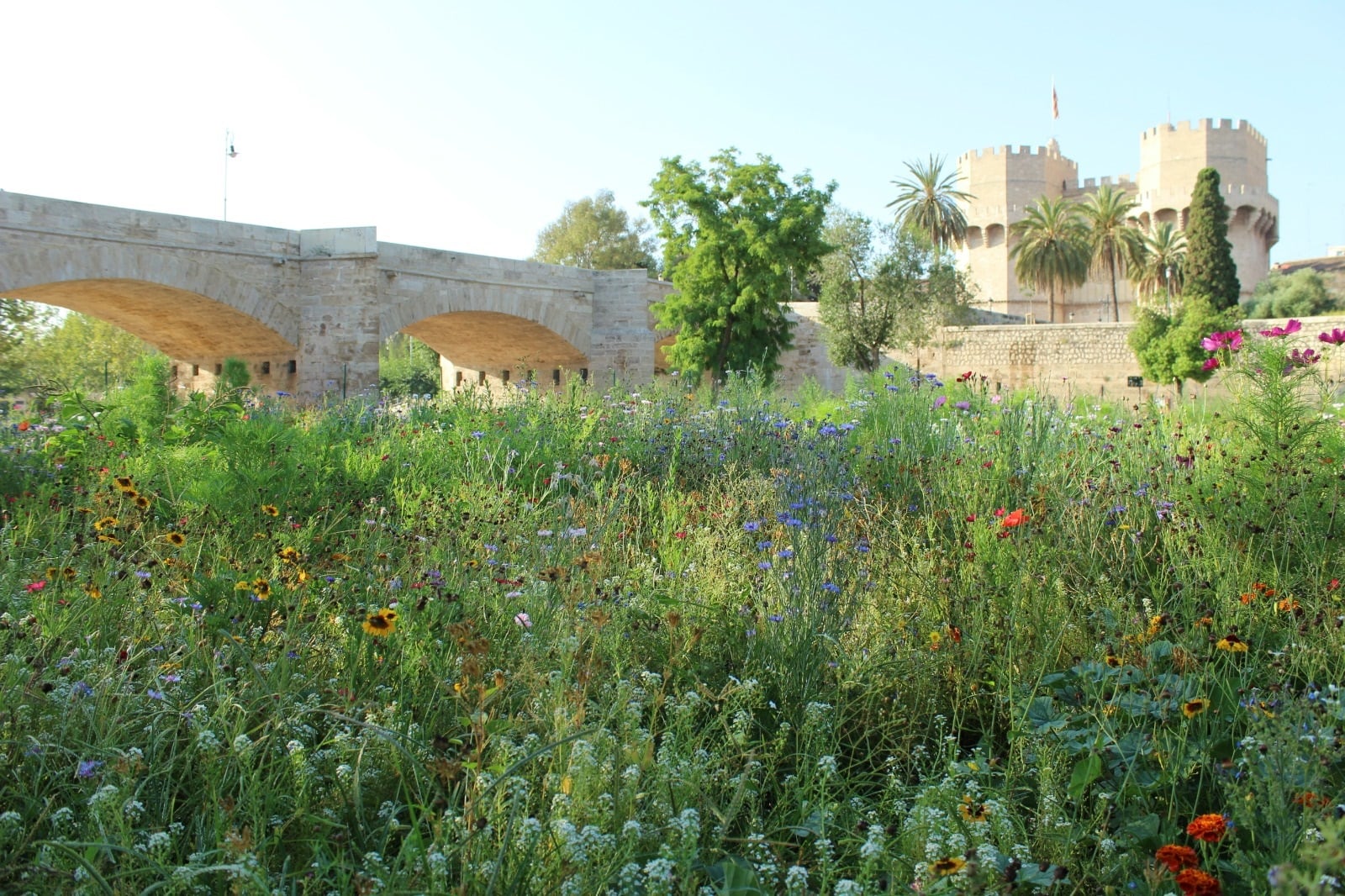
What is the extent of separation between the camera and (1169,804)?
2.25 m

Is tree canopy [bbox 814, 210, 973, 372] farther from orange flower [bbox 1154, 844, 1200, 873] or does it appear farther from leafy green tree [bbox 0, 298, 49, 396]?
orange flower [bbox 1154, 844, 1200, 873]

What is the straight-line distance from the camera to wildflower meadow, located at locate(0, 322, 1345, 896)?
1.83 meters

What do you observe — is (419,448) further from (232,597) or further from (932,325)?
(932,325)

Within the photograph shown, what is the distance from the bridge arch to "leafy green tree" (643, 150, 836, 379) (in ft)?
26.2

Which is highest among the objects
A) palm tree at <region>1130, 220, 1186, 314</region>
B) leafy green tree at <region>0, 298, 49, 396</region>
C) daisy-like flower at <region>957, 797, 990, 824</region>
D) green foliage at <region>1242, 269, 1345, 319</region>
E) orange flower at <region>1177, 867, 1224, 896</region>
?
palm tree at <region>1130, 220, 1186, 314</region>

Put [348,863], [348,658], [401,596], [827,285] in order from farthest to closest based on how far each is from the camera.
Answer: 1. [827,285]
2. [401,596]
3. [348,658]
4. [348,863]

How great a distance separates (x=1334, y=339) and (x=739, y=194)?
18043 mm

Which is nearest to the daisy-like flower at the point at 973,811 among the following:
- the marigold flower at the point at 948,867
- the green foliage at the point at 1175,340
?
the marigold flower at the point at 948,867

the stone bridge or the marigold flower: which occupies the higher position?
the stone bridge

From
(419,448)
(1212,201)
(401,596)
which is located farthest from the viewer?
(1212,201)

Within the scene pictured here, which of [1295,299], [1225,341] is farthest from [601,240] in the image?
[1225,341]

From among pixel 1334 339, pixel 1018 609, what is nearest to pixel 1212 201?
pixel 1334 339

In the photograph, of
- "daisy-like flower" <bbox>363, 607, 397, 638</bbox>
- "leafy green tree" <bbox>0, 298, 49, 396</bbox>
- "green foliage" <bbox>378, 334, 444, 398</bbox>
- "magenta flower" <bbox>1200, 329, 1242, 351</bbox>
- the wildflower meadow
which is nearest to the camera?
the wildflower meadow

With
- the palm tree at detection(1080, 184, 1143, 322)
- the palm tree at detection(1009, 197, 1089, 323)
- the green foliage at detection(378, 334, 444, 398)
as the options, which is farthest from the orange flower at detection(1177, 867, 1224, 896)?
the palm tree at detection(1080, 184, 1143, 322)
